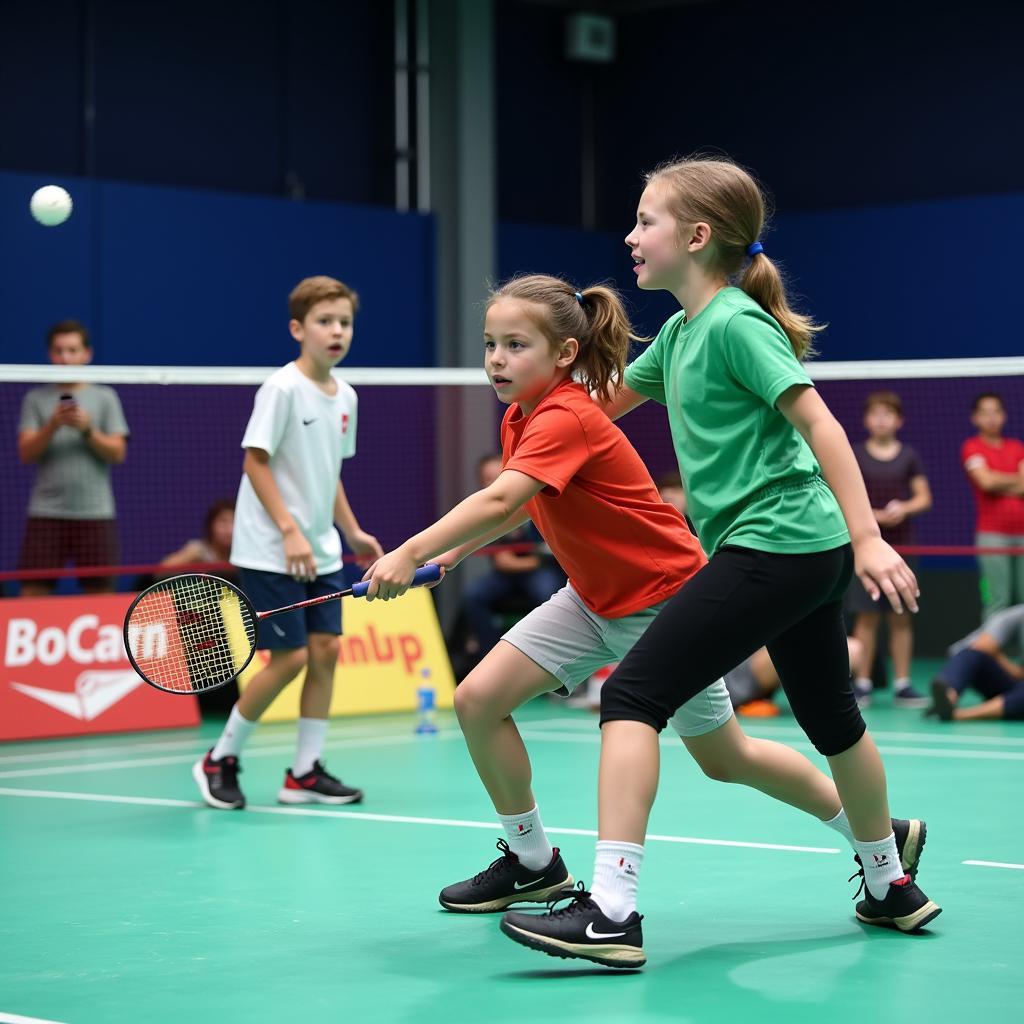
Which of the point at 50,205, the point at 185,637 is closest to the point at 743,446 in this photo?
the point at 185,637

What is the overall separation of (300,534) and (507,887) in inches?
92.4

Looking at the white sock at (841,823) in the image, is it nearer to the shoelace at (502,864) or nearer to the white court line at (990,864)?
the shoelace at (502,864)

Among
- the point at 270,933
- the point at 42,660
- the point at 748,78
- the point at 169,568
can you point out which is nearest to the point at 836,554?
the point at 270,933

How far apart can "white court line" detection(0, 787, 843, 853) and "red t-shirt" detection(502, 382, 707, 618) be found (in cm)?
158

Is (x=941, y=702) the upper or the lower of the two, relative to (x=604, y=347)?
lower

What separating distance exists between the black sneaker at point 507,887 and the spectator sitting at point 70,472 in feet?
18.5

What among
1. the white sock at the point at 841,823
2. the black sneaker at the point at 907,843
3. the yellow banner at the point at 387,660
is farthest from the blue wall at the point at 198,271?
the black sneaker at the point at 907,843

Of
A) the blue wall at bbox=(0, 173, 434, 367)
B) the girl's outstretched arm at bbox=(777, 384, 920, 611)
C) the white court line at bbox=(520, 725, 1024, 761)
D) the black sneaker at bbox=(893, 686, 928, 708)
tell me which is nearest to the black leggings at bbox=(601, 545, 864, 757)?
the girl's outstretched arm at bbox=(777, 384, 920, 611)

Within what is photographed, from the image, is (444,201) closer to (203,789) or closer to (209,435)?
(209,435)

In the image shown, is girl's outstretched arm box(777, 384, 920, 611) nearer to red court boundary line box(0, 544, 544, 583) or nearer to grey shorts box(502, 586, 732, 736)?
grey shorts box(502, 586, 732, 736)

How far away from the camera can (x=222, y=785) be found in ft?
23.8

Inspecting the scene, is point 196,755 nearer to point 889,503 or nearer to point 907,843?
point 889,503

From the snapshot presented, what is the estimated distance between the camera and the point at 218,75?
14.1 m

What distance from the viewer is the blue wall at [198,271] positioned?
41.2 feet
